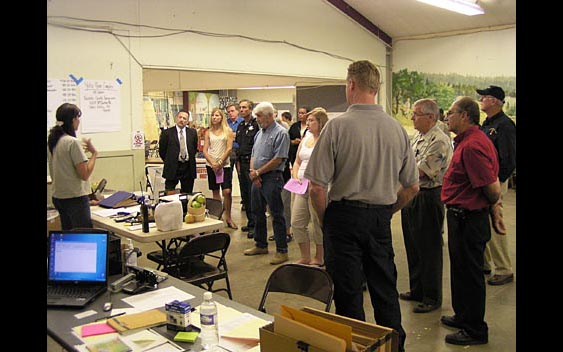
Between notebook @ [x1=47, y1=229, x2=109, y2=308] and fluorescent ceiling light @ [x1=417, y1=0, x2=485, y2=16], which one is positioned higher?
fluorescent ceiling light @ [x1=417, y1=0, x2=485, y2=16]

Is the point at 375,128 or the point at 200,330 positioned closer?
the point at 200,330

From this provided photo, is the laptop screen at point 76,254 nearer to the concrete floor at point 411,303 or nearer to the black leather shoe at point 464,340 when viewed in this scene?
the concrete floor at point 411,303

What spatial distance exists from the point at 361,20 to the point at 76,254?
7988mm

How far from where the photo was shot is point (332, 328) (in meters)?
1.59

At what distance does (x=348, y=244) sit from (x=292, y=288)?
1.30ft

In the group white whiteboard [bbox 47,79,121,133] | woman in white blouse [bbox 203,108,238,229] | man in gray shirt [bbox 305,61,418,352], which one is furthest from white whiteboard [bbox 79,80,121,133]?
man in gray shirt [bbox 305,61,418,352]

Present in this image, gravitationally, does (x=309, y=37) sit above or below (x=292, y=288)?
above

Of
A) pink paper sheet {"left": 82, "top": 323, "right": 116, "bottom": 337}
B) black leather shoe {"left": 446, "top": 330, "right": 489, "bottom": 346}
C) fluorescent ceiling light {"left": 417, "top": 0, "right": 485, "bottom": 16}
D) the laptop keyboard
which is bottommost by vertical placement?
black leather shoe {"left": 446, "top": 330, "right": 489, "bottom": 346}

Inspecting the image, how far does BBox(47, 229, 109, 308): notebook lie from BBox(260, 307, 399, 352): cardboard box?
142 centimetres

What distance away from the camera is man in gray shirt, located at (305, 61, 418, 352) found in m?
2.84

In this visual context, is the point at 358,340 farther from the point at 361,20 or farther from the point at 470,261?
the point at 361,20

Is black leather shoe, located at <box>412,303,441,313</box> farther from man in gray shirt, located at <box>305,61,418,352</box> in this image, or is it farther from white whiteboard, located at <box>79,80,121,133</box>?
white whiteboard, located at <box>79,80,121,133</box>
